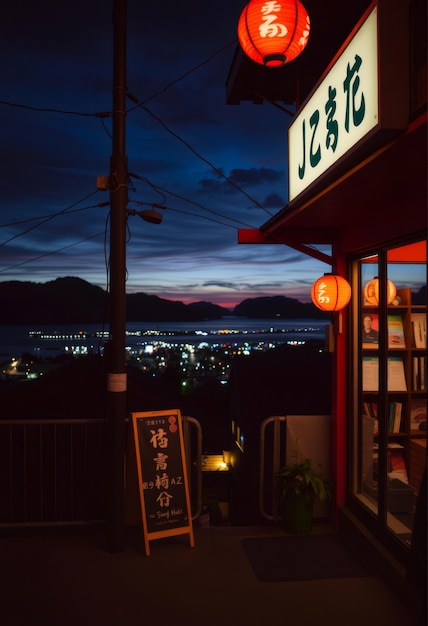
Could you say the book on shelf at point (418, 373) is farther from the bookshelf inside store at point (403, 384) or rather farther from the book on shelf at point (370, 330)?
the book on shelf at point (370, 330)

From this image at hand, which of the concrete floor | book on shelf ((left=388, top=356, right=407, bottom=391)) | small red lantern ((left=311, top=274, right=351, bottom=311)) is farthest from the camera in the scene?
book on shelf ((left=388, top=356, right=407, bottom=391))

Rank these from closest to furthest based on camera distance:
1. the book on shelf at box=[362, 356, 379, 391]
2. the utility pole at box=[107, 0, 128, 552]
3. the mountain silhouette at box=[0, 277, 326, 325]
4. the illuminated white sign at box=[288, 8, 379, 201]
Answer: the illuminated white sign at box=[288, 8, 379, 201] < the utility pole at box=[107, 0, 128, 552] < the book on shelf at box=[362, 356, 379, 391] < the mountain silhouette at box=[0, 277, 326, 325]

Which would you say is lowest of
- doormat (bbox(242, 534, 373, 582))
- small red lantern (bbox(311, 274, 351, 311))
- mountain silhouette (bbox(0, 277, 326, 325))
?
doormat (bbox(242, 534, 373, 582))

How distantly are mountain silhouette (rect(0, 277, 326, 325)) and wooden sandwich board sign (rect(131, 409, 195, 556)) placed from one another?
10.1 m

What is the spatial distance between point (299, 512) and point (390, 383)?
1939mm

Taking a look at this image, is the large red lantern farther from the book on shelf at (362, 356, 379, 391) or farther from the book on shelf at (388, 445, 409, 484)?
the book on shelf at (388, 445, 409, 484)

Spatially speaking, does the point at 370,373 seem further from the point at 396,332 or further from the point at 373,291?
the point at 373,291

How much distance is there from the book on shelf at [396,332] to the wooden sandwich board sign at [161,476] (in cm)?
287

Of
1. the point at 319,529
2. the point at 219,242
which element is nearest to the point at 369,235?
the point at 319,529

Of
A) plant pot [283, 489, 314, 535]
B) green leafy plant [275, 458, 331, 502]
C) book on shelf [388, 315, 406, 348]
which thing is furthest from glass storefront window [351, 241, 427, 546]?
plant pot [283, 489, 314, 535]

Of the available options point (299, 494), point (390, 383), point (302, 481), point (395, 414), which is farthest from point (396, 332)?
point (299, 494)

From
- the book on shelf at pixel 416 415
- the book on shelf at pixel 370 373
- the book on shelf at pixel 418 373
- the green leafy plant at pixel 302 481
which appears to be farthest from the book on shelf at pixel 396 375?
the green leafy plant at pixel 302 481

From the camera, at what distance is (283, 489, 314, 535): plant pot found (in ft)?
18.7

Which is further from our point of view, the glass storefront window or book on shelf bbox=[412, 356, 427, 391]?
book on shelf bbox=[412, 356, 427, 391]
